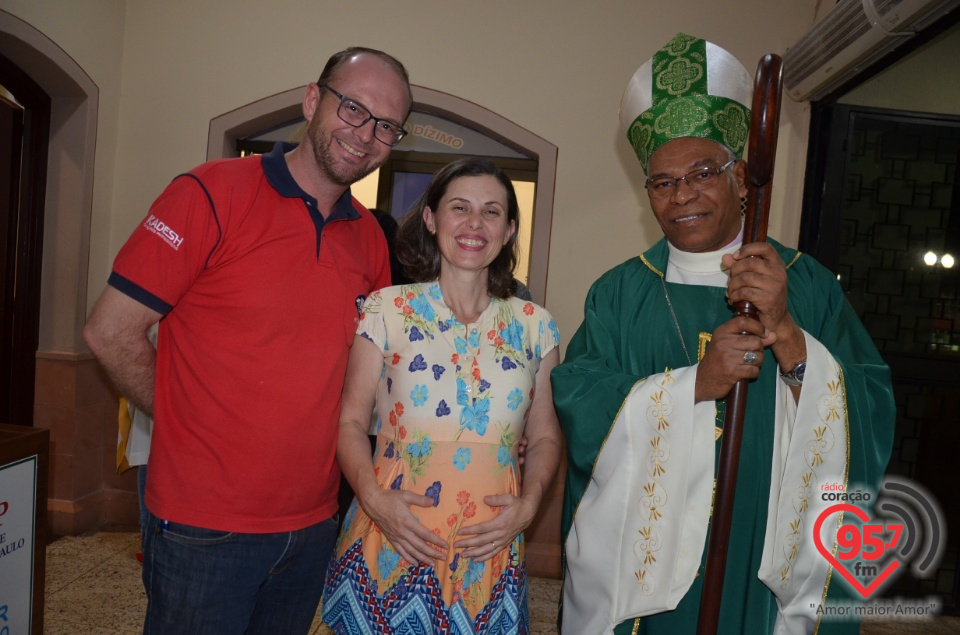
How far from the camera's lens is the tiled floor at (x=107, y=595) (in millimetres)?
3195

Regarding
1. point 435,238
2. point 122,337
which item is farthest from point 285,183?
point 122,337

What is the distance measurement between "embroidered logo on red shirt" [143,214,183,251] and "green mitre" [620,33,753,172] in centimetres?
112

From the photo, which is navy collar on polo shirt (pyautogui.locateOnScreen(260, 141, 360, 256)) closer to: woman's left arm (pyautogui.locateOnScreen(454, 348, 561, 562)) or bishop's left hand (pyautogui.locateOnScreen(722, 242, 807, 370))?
woman's left arm (pyautogui.locateOnScreen(454, 348, 561, 562))

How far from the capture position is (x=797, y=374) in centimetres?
145

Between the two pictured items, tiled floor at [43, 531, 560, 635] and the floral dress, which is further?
tiled floor at [43, 531, 560, 635]

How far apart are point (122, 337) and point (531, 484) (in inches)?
37.3

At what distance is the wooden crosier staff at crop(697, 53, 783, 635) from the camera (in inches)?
45.5

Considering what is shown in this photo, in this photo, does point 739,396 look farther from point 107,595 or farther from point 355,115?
point 107,595

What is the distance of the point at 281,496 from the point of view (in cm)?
162

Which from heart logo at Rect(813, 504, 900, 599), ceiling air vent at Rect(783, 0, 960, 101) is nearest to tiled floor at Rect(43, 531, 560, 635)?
heart logo at Rect(813, 504, 900, 599)

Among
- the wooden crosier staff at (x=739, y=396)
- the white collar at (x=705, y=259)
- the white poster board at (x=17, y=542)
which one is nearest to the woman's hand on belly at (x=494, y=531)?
the wooden crosier staff at (x=739, y=396)

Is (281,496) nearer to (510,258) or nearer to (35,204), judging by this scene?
(510,258)

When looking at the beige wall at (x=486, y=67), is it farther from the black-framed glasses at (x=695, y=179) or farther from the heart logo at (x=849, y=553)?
the heart logo at (x=849, y=553)

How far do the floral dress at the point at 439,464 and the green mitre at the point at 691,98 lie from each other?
65 cm
